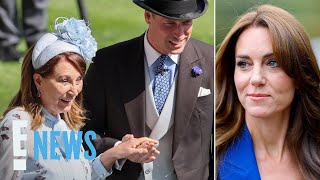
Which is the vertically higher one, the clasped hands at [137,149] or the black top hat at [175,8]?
the black top hat at [175,8]

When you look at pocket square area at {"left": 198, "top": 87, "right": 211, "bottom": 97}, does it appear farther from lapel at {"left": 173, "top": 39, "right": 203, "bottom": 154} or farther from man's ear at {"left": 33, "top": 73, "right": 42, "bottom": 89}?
man's ear at {"left": 33, "top": 73, "right": 42, "bottom": 89}

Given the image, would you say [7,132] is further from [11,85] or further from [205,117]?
[205,117]

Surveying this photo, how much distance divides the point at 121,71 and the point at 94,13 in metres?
0.41

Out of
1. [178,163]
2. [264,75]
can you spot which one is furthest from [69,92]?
[264,75]

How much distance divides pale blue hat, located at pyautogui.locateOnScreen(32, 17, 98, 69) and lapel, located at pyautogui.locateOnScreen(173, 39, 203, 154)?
570mm

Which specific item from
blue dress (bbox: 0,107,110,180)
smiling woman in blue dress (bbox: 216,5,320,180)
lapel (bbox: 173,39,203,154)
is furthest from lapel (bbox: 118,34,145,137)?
smiling woman in blue dress (bbox: 216,5,320,180)

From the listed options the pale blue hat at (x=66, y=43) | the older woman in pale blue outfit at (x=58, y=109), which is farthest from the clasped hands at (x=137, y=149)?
the pale blue hat at (x=66, y=43)

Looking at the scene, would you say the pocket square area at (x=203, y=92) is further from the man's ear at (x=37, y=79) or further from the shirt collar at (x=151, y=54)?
the man's ear at (x=37, y=79)

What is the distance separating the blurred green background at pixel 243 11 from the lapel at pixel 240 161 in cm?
66

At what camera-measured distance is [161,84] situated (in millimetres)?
4219

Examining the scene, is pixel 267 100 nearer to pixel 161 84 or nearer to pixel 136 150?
Answer: pixel 161 84

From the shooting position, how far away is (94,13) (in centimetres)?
425

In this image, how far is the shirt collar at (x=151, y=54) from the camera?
421cm

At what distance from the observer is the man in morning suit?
4.20m
